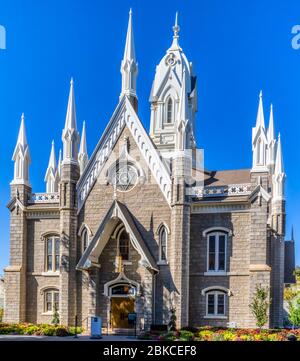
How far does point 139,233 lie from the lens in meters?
19.1

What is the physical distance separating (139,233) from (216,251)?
3.11m

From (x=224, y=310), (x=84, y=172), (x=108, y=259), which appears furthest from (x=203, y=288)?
(x=84, y=172)

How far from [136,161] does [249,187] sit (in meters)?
4.66

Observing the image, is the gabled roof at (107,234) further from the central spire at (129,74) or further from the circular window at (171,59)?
the circular window at (171,59)

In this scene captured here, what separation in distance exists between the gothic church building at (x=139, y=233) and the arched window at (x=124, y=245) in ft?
0.13

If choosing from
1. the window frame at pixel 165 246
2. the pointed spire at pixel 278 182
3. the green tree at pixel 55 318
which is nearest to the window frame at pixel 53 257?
the green tree at pixel 55 318

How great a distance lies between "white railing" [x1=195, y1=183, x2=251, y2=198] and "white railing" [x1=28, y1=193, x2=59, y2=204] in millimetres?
6242

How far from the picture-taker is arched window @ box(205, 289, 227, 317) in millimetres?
18891

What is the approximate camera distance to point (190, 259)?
19.3 m

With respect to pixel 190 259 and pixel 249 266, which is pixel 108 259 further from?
pixel 249 266

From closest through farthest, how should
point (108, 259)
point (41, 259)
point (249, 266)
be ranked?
1. point (249, 266)
2. point (108, 259)
3. point (41, 259)

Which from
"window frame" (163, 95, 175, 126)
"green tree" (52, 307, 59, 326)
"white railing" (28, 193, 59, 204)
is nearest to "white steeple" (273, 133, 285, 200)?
"window frame" (163, 95, 175, 126)

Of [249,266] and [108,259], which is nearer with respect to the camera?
[249,266]

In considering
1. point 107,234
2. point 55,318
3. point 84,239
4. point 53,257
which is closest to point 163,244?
point 107,234
